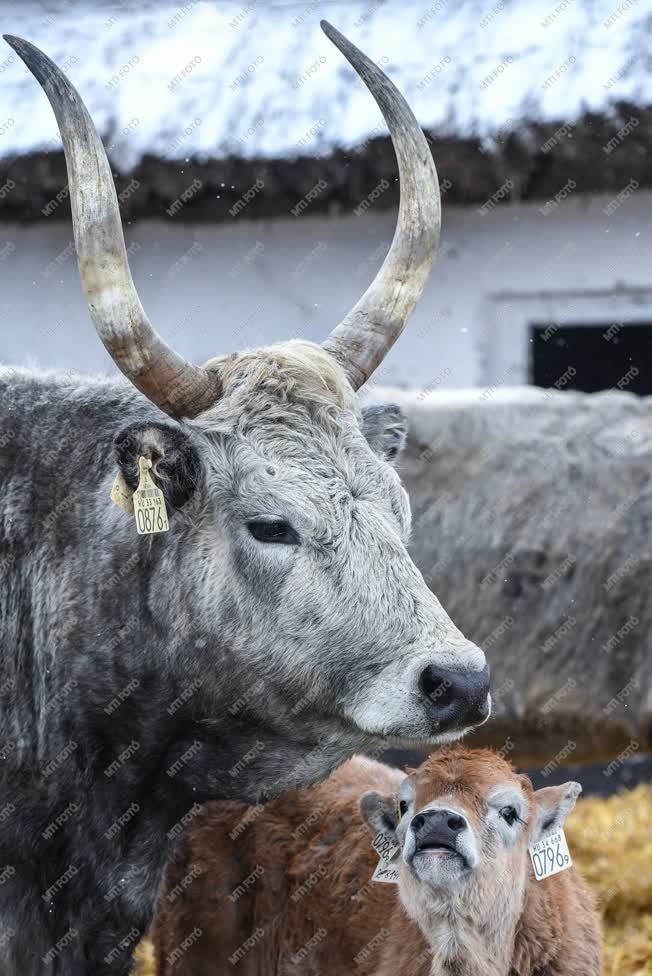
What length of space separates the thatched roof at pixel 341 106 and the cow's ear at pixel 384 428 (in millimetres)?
3876

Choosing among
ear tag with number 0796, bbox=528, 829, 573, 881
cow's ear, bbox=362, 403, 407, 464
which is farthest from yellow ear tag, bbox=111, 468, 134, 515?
ear tag with number 0796, bbox=528, 829, 573, 881

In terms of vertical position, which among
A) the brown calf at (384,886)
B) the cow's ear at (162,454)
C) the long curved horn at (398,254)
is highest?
the long curved horn at (398,254)

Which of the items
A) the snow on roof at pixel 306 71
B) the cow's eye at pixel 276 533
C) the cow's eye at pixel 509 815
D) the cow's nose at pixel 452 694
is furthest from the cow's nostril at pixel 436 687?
the snow on roof at pixel 306 71

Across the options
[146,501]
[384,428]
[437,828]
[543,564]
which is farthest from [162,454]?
[543,564]

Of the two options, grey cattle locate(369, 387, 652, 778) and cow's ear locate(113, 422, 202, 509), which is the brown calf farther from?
grey cattle locate(369, 387, 652, 778)

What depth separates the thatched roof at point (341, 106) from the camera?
780cm

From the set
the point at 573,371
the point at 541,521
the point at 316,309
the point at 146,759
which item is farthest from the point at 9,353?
the point at 146,759

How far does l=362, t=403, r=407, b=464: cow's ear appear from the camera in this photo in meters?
4.20

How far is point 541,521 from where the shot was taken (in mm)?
6578

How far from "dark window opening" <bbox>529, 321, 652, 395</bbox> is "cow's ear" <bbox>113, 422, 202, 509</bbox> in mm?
5076

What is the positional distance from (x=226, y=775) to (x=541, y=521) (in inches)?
126

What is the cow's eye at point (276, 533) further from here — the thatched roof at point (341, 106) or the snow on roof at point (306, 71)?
the snow on roof at point (306, 71)

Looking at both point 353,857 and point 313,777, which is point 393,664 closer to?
point 313,777

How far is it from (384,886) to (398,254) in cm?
219
